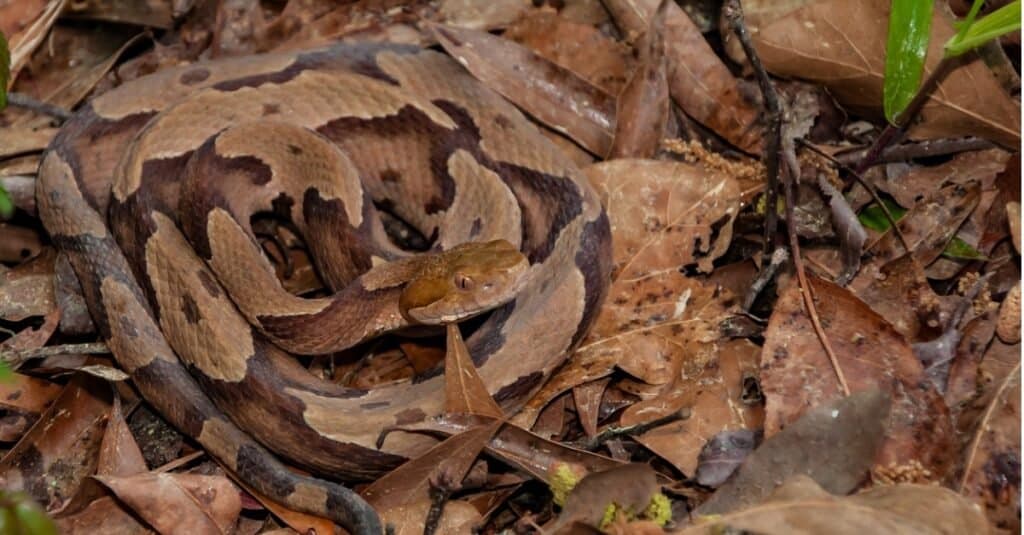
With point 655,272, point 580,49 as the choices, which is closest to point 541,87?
point 580,49

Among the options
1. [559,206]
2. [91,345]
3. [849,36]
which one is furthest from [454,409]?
[849,36]

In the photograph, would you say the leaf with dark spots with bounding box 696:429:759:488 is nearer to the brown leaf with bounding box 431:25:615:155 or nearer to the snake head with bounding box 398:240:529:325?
the snake head with bounding box 398:240:529:325

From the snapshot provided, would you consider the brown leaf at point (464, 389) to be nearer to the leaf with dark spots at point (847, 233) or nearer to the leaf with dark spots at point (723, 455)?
the leaf with dark spots at point (723, 455)

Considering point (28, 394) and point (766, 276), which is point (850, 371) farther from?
point (28, 394)

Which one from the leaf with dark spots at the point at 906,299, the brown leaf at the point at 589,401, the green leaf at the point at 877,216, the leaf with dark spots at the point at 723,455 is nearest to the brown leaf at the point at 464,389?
the brown leaf at the point at 589,401

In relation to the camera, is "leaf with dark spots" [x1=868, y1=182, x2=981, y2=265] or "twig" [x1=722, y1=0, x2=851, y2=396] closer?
"twig" [x1=722, y1=0, x2=851, y2=396]

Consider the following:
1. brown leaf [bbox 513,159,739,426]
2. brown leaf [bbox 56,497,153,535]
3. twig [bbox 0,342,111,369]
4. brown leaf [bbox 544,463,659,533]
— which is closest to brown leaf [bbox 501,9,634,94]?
brown leaf [bbox 513,159,739,426]
